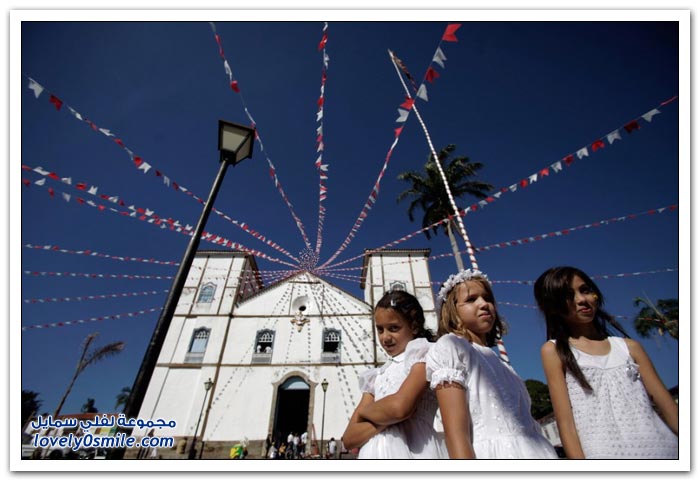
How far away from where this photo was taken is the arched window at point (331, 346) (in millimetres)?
15484

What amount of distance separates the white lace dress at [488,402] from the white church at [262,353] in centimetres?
1327

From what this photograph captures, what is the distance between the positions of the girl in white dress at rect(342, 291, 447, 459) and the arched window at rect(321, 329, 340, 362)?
1438cm

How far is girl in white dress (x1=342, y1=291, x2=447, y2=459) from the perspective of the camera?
1.56m

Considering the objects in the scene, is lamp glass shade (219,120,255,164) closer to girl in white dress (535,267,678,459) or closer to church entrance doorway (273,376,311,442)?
girl in white dress (535,267,678,459)

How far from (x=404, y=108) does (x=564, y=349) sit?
3517 millimetres

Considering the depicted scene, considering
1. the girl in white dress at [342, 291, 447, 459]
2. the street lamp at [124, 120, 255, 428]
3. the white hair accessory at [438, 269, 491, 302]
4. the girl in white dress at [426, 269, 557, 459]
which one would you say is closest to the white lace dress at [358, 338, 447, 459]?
the girl in white dress at [342, 291, 447, 459]

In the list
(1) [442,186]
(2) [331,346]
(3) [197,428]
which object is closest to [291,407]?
(2) [331,346]

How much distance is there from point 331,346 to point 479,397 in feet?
51.0

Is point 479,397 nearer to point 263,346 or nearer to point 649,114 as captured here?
point 649,114
